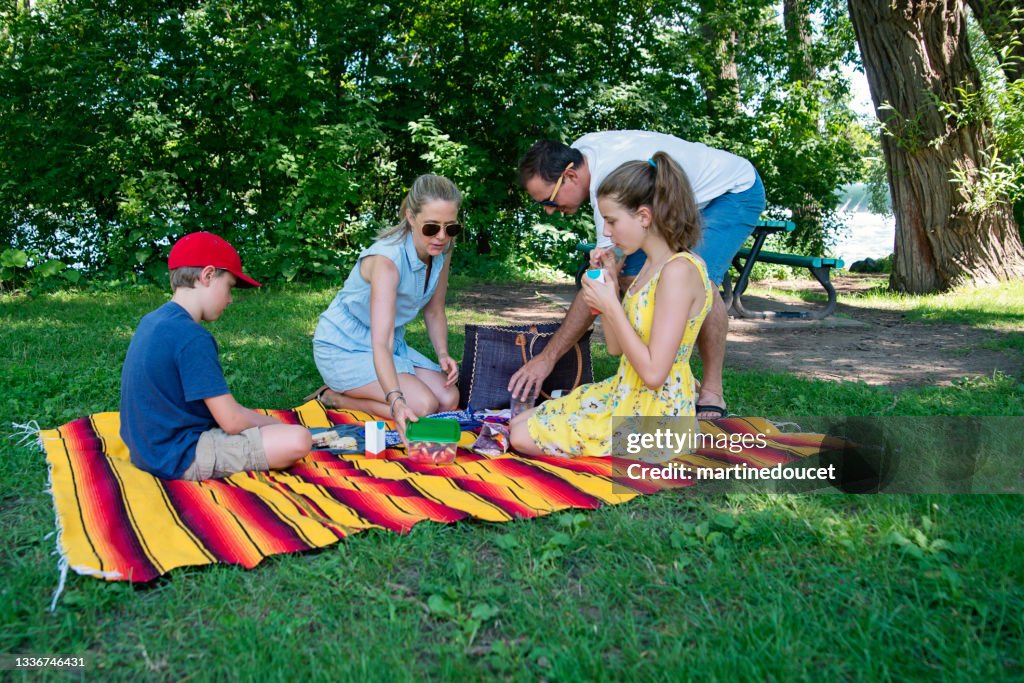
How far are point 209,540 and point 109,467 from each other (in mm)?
890

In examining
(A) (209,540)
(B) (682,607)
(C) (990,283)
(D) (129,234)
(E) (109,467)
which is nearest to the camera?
(B) (682,607)

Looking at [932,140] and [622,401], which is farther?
[932,140]

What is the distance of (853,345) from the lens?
6023 mm

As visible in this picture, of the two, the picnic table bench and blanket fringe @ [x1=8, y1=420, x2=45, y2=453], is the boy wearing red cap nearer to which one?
blanket fringe @ [x1=8, y1=420, x2=45, y2=453]

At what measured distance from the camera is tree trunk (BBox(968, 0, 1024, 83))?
7.70 m

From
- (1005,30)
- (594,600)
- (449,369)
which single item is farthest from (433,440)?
(1005,30)

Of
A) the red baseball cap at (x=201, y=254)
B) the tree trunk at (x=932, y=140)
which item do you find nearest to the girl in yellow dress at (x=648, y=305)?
the red baseball cap at (x=201, y=254)

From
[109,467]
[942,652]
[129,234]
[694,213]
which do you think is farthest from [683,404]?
[129,234]

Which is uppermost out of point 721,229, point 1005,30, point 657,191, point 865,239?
point 1005,30

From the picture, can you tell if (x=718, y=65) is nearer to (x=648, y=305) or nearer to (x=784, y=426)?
(x=784, y=426)

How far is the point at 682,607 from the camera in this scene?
214cm

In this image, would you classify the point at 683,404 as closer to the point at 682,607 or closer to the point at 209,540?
the point at 682,607

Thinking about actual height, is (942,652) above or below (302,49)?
below

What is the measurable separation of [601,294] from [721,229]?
4.99 feet
